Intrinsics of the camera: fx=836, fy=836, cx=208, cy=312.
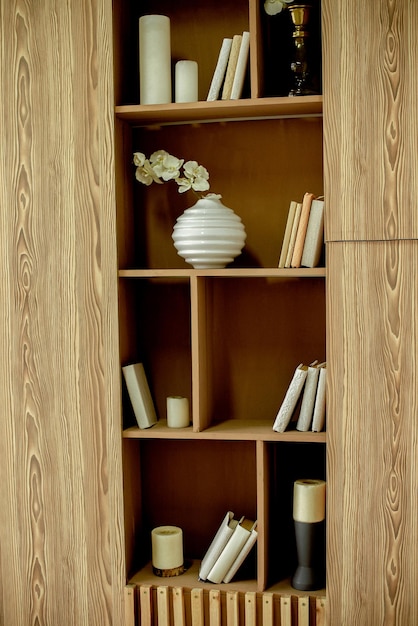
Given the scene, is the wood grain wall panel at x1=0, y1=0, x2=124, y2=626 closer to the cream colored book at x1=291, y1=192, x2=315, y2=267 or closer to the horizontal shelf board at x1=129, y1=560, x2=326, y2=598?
the horizontal shelf board at x1=129, y1=560, x2=326, y2=598

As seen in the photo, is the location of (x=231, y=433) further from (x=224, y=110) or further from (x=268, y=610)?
(x=224, y=110)

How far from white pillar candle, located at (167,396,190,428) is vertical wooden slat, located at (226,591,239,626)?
563 mm

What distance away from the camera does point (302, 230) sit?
2641 mm

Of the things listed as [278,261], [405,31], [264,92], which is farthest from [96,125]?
[405,31]

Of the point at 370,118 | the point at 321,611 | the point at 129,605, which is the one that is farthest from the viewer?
the point at 129,605

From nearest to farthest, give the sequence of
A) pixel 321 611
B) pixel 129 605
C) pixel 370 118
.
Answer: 1. pixel 370 118
2. pixel 321 611
3. pixel 129 605

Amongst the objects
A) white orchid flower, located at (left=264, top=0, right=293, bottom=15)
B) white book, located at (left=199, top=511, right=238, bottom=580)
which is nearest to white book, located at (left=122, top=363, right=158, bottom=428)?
white book, located at (left=199, top=511, right=238, bottom=580)

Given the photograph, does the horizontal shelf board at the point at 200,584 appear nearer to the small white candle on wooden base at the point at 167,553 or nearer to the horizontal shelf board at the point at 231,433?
the small white candle on wooden base at the point at 167,553

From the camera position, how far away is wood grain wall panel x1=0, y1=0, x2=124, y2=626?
2.70 metres

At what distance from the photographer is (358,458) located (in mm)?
2557

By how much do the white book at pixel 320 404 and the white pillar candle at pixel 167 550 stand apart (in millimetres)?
614

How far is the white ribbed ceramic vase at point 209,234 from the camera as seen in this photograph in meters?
2.69

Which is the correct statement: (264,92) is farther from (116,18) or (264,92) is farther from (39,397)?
(39,397)

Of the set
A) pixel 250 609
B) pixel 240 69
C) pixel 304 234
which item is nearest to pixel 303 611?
pixel 250 609
